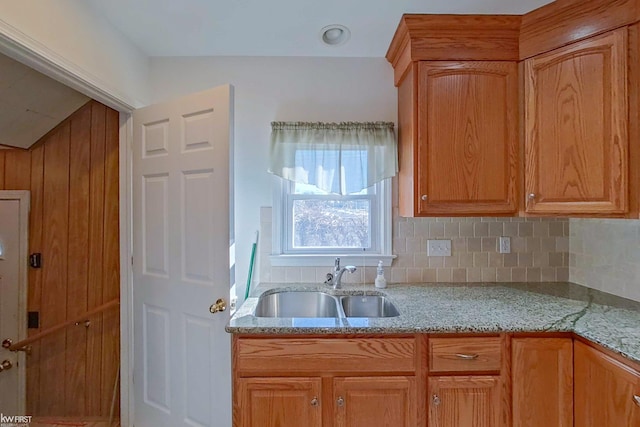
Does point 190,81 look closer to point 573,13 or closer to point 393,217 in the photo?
point 393,217

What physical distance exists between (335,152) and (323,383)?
1.33m

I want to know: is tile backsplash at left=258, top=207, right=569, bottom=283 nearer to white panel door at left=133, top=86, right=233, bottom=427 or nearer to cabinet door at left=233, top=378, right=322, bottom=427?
white panel door at left=133, top=86, right=233, bottom=427

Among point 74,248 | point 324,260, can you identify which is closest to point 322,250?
point 324,260

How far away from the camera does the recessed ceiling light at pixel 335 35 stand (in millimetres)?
1830

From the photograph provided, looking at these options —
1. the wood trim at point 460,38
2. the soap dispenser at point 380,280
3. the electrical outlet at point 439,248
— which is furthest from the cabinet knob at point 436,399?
the wood trim at point 460,38

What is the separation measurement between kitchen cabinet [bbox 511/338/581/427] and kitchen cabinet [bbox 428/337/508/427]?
0.06 m

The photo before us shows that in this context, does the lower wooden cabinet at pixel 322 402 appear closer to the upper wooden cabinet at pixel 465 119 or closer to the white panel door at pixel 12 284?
the upper wooden cabinet at pixel 465 119

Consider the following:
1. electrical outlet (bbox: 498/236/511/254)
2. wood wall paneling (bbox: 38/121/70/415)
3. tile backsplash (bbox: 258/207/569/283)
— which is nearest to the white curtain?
tile backsplash (bbox: 258/207/569/283)

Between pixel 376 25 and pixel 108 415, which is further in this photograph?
pixel 108 415

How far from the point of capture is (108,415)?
219cm

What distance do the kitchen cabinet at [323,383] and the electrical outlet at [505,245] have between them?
110 centimetres

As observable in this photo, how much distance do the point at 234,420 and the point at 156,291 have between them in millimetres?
843

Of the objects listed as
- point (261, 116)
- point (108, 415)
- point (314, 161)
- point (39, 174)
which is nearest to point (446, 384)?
point (314, 161)

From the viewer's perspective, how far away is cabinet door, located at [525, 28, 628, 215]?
142 cm
